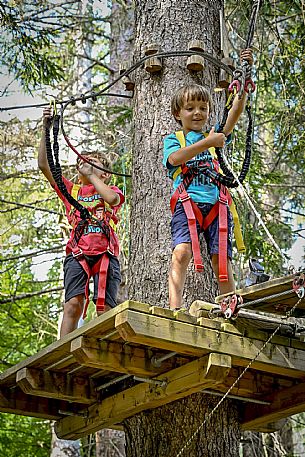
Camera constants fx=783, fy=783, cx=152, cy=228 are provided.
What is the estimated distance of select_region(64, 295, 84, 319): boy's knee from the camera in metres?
4.63

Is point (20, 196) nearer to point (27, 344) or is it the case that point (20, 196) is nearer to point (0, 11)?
point (0, 11)

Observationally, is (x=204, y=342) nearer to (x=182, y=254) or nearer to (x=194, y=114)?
(x=182, y=254)

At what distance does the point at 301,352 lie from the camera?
3.84m

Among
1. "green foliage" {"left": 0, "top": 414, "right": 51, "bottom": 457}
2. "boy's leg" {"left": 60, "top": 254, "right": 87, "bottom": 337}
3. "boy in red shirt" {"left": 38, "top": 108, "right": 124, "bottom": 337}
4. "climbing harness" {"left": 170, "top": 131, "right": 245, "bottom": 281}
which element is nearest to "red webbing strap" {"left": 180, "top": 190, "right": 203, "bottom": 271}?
"climbing harness" {"left": 170, "top": 131, "right": 245, "bottom": 281}

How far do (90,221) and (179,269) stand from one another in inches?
36.3

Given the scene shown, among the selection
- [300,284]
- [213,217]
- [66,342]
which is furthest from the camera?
[213,217]

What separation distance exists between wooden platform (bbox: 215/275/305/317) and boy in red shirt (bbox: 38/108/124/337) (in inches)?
46.5

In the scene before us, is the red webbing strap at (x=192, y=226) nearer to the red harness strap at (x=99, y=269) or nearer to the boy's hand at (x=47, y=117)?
the red harness strap at (x=99, y=269)

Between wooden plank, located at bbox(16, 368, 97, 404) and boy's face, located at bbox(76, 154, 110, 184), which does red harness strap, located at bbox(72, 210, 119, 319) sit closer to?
boy's face, located at bbox(76, 154, 110, 184)

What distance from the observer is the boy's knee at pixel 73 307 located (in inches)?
182

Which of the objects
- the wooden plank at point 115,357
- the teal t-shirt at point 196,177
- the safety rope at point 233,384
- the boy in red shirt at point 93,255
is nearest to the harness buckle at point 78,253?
the boy in red shirt at point 93,255

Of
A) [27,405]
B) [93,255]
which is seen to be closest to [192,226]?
[93,255]

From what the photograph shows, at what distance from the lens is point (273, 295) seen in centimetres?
352

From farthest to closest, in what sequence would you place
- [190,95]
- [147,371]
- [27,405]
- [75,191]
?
[75,191], [27,405], [190,95], [147,371]
